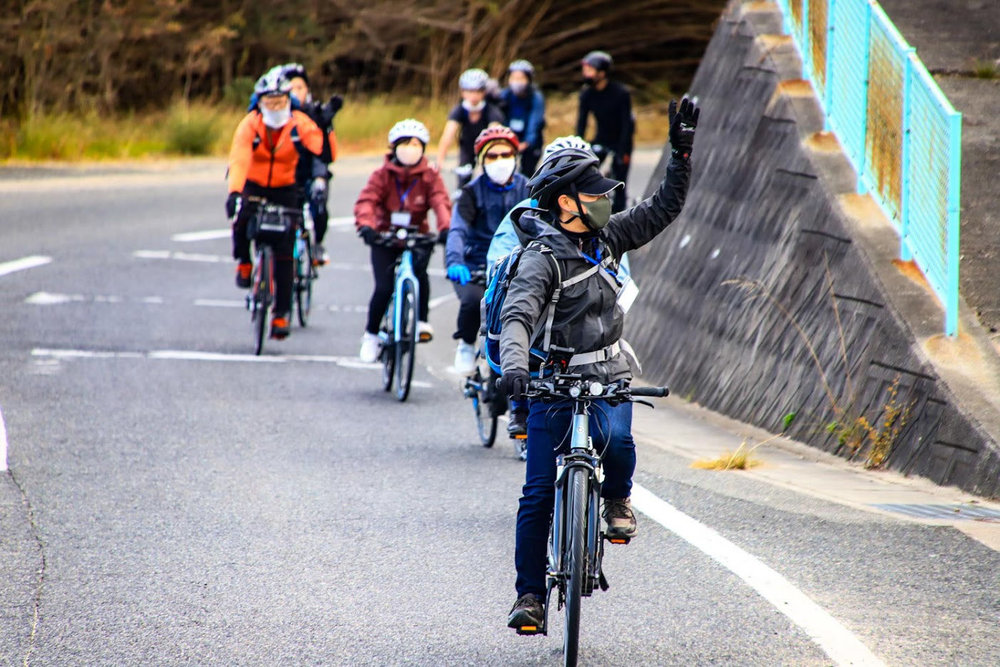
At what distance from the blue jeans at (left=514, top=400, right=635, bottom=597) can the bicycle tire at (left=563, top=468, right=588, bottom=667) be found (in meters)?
0.25

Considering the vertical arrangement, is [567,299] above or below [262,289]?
above

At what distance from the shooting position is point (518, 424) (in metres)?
7.63

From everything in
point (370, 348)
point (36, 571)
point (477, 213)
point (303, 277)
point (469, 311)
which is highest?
point (477, 213)

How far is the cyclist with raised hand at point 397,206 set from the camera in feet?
36.3

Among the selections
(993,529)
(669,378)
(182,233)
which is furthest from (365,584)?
(182,233)

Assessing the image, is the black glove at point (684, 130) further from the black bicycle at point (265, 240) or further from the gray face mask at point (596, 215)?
the black bicycle at point (265, 240)

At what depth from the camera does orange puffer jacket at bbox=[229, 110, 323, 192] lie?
1223 centimetres

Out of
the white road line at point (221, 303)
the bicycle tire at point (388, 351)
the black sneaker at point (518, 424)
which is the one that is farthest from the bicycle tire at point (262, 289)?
the black sneaker at point (518, 424)

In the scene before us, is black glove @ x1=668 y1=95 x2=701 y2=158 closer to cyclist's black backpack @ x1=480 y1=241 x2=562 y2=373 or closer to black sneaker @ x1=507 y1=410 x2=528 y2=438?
cyclist's black backpack @ x1=480 y1=241 x2=562 y2=373

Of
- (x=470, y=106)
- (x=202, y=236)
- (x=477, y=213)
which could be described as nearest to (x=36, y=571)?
(x=477, y=213)

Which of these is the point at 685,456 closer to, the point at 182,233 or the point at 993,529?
the point at 993,529

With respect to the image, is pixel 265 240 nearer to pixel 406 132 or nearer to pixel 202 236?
pixel 406 132

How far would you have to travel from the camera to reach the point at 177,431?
9461 mm

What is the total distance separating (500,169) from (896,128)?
8.31 feet
